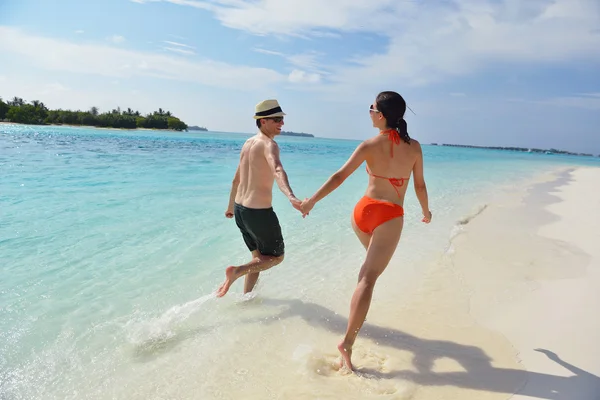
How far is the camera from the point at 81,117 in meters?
109

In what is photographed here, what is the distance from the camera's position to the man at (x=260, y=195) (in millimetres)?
3924

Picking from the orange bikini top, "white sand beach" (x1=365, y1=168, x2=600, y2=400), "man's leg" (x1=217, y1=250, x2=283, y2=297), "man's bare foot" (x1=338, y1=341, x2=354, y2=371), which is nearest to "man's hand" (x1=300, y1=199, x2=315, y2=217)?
the orange bikini top

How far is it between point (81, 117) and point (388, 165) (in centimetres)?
12356

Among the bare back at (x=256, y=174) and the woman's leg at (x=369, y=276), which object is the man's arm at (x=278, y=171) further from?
the woman's leg at (x=369, y=276)

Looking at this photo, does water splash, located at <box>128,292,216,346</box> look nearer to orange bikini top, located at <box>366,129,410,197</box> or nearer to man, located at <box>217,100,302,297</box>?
man, located at <box>217,100,302,297</box>

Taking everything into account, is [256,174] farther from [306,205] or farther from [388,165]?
[388,165]

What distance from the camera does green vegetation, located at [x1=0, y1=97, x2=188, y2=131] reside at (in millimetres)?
95688

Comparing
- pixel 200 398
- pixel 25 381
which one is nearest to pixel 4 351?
pixel 25 381

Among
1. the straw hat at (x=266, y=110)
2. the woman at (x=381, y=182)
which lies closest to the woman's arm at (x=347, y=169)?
the woman at (x=381, y=182)

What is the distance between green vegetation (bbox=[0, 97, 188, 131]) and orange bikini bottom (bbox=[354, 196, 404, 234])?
376 feet

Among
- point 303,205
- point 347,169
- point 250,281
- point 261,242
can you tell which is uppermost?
point 347,169

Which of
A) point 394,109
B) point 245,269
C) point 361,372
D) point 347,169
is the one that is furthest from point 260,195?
point 361,372

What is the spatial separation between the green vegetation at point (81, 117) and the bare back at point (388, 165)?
115 m

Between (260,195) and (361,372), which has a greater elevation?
(260,195)
